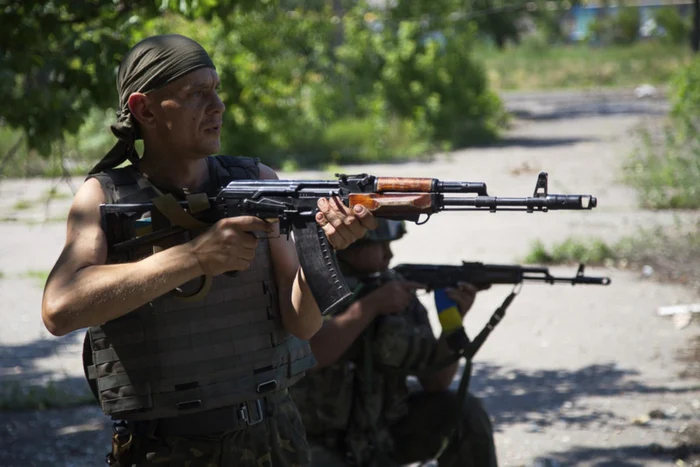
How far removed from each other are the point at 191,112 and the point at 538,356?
461 centimetres

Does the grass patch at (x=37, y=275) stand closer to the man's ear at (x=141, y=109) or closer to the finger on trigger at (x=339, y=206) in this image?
the man's ear at (x=141, y=109)

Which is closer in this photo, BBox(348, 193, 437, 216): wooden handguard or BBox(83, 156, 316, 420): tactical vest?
BBox(348, 193, 437, 216): wooden handguard

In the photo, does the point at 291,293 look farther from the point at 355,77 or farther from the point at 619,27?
the point at 619,27

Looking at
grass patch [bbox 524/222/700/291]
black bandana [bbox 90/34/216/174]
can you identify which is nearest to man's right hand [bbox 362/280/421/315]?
black bandana [bbox 90/34/216/174]

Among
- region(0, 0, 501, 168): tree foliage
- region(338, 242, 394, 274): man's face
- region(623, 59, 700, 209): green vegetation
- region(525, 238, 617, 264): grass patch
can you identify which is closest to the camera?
region(338, 242, 394, 274): man's face

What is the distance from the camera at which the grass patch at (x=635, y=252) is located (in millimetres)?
8203

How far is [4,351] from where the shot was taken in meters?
6.84

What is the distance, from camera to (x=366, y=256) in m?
3.88

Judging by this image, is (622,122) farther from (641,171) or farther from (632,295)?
(632,295)

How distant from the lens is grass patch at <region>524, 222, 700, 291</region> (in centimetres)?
820

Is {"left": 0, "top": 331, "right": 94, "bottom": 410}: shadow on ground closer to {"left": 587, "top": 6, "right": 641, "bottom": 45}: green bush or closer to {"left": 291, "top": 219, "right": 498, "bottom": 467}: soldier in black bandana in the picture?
{"left": 291, "top": 219, "right": 498, "bottom": 467}: soldier in black bandana

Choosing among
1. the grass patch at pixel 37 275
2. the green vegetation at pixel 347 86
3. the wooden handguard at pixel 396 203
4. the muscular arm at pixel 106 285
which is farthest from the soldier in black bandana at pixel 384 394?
the green vegetation at pixel 347 86

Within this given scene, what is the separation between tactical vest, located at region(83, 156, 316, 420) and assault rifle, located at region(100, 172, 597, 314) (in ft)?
0.27

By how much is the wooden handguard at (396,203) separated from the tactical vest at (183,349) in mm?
439
